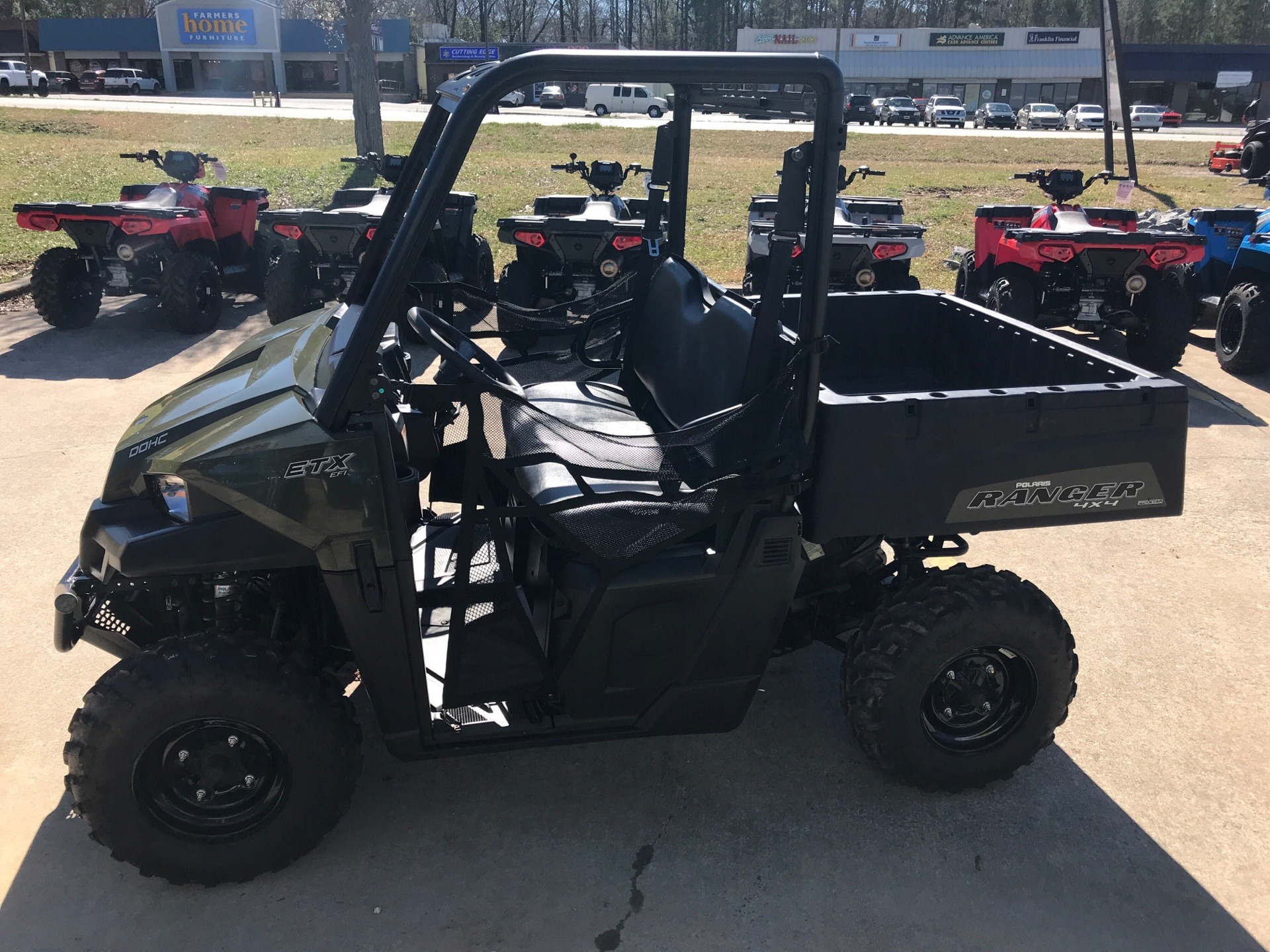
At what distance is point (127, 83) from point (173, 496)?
58573mm

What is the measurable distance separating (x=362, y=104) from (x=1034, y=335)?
50.5 ft

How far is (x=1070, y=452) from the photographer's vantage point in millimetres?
→ 2760

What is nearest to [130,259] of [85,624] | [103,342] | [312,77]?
[103,342]

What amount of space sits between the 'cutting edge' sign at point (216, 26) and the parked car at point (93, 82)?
455cm

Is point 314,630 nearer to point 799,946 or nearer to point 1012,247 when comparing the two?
point 799,946

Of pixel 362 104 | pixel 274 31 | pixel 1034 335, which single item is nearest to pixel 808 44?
pixel 274 31

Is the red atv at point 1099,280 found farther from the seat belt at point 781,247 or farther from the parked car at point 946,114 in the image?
the parked car at point 946,114

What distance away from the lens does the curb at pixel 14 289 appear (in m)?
9.38

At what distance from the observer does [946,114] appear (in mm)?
42312

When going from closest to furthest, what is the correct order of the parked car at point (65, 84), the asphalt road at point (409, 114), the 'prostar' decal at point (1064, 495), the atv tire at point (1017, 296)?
the 'prostar' decal at point (1064, 495), the atv tire at point (1017, 296), the asphalt road at point (409, 114), the parked car at point (65, 84)

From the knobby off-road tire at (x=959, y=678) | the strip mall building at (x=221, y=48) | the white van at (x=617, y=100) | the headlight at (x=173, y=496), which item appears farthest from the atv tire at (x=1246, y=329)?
the strip mall building at (x=221, y=48)

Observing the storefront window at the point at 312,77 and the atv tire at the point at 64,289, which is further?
the storefront window at the point at 312,77

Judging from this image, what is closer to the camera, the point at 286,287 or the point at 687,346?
the point at 687,346

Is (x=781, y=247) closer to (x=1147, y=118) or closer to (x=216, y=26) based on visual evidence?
(x=1147, y=118)
